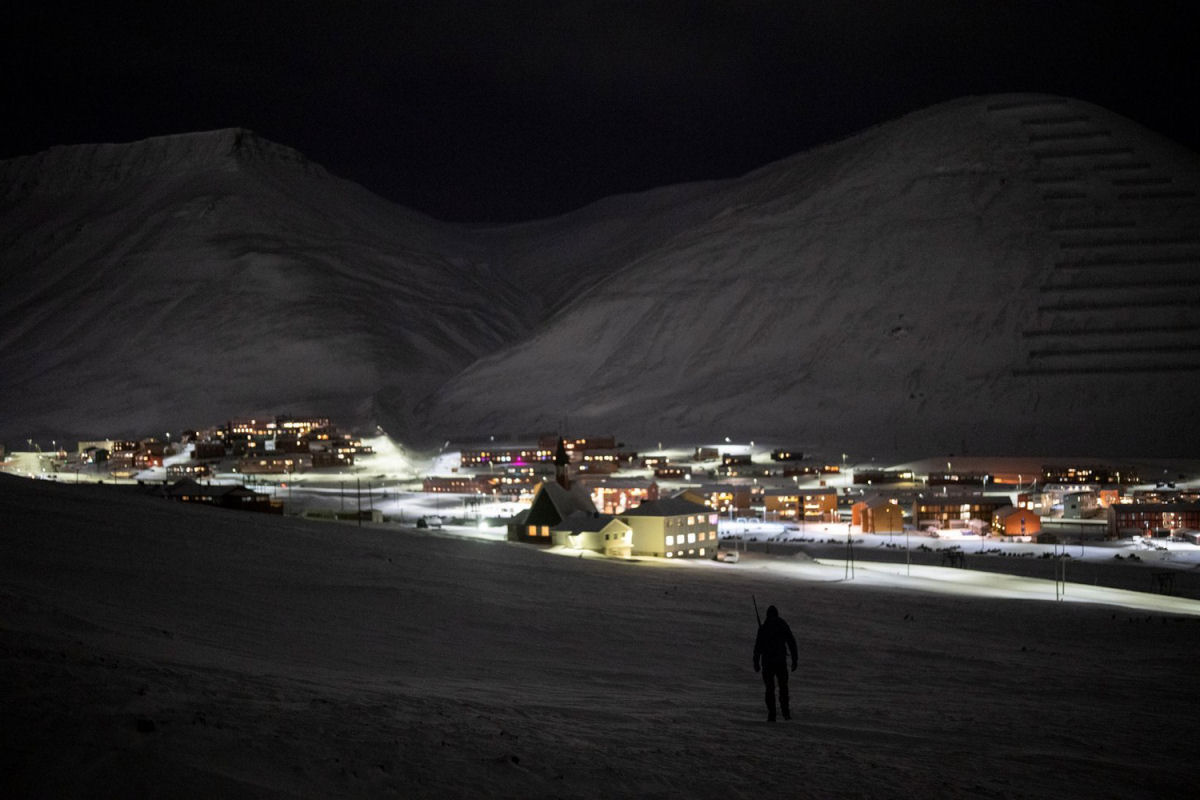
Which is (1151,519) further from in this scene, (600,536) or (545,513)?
(545,513)

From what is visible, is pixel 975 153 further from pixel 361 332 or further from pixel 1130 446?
pixel 361 332

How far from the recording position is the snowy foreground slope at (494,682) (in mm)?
7102

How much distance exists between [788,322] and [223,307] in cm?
7669

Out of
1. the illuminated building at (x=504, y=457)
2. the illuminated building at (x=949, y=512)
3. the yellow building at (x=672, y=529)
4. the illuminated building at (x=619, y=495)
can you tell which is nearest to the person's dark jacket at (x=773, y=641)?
the yellow building at (x=672, y=529)

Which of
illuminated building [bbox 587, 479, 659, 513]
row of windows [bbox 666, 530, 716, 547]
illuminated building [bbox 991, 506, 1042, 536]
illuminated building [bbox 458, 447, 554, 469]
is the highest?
illuminated building [bbox 458, 447, 554, 469]

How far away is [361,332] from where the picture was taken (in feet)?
462

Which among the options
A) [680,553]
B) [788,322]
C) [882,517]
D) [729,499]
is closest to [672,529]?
[680,553]

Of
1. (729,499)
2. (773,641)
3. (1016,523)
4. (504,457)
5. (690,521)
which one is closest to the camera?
(773,641)

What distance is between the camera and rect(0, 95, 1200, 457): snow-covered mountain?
98562 mm

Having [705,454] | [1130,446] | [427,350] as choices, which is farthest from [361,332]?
[1130,446]

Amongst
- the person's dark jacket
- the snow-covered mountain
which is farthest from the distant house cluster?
the person's dark jacket

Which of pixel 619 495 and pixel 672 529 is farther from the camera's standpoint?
pixel 619 495

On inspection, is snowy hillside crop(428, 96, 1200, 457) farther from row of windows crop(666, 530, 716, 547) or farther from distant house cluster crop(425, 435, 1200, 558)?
row of windows crop(666, 530, 716, 547)

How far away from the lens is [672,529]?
3938cm
